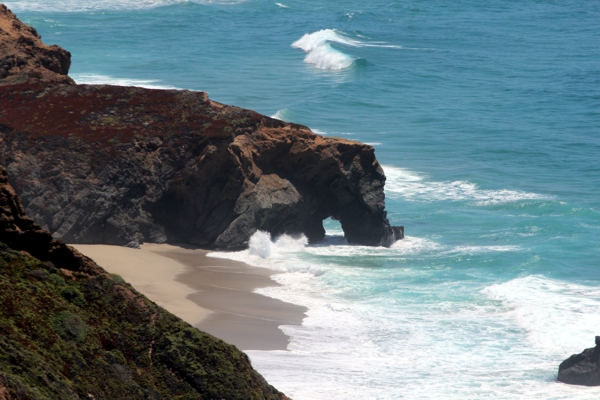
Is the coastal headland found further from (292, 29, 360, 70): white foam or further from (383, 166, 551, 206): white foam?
(292, 29, 360, 70): white foam

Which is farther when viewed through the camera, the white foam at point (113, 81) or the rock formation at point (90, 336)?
the white foam at point (113, 81)

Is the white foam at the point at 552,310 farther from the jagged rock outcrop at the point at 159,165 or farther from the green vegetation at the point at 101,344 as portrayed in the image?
the green vegetation at the point at 101,344

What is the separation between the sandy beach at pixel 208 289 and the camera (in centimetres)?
1697

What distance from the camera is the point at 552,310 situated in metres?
19.4

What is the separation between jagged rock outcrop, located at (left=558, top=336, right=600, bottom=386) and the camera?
15141 mm

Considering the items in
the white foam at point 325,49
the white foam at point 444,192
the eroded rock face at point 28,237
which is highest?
the white foam at point 325,49

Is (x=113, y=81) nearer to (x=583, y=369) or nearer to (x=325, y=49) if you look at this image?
(x=325, y=49)

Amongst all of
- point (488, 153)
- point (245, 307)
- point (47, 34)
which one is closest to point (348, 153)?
point (245, 307)

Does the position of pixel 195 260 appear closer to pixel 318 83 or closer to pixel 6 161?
pixel 6 161

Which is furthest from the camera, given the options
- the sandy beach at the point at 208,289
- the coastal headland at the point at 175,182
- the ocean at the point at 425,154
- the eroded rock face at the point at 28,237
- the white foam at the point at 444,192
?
the white foam at the point at 444,192

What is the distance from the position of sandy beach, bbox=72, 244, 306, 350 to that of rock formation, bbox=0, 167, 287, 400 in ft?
22.3

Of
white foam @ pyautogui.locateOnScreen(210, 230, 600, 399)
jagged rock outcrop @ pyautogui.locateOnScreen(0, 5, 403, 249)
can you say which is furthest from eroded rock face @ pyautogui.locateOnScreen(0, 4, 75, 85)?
white foam @ pyautogui.locateOnScreen(210, 230, 600, 399)

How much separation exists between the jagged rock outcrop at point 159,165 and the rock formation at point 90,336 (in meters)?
11.9

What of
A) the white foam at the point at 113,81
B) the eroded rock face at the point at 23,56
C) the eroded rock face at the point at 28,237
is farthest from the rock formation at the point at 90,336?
the white foam at the point at 113,81
